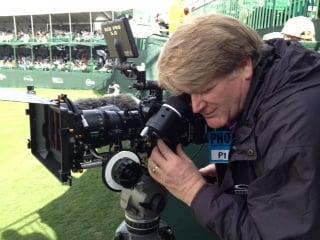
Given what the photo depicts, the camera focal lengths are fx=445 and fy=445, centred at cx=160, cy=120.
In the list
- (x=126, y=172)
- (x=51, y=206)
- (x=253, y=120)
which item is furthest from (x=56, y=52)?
(x=253, y=120)

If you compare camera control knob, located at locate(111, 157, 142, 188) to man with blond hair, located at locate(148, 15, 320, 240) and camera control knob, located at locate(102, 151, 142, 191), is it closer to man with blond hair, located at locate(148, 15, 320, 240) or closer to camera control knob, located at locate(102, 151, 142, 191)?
camera control knob, located at locate(102, 151, 142, 191)

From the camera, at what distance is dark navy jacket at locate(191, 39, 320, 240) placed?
1332 mm

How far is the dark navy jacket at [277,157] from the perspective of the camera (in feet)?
4.37

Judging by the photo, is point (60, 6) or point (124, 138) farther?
point (60, 6)

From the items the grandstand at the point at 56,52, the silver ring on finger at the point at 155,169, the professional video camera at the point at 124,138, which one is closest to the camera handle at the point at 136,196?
the professional video camera at the point at 124,138

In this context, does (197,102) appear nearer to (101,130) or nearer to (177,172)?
(177,172)

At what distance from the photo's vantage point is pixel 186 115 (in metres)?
1.79

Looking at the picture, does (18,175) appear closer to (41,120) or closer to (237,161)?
(41,120)

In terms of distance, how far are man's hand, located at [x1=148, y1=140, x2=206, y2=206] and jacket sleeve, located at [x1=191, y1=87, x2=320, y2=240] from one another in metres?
0.29

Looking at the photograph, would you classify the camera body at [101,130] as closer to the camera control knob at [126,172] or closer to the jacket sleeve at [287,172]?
the camera control knob at [126,172]

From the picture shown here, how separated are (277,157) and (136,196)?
3.32 ft

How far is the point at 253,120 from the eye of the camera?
4.87ft

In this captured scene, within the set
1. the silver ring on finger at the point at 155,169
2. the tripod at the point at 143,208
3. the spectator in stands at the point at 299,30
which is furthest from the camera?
the spectator in stands at the point at 299,30

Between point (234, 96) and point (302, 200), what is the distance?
1.42 ft
